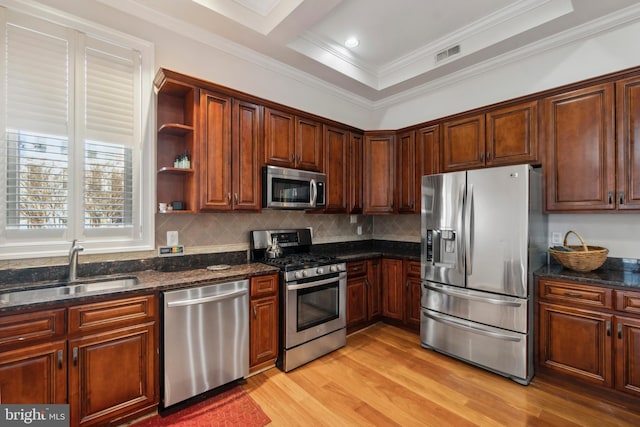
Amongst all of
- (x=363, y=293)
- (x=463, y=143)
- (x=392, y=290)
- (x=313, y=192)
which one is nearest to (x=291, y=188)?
(x=313, y=192)

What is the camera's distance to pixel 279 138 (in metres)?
2.99

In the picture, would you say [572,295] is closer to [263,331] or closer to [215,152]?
[263,331]

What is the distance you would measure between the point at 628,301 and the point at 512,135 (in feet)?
5.43

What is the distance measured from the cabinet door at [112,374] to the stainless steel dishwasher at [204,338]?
0.12 meters

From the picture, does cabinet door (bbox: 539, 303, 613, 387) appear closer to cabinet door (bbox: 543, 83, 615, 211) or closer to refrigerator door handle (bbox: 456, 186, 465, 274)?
refrigerator door handle (bbox: 456, 186, 465, 274)

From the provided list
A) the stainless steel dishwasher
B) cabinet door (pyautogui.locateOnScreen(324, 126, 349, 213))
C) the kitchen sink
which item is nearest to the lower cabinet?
cabinet door (pyautogui.locateOnScreen(324, 126, 349, 213))

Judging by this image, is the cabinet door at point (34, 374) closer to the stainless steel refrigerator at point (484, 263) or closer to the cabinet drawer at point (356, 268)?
the cabinet drawer at point (356, 268)

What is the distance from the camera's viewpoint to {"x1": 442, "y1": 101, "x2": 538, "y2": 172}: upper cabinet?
276 centimetres

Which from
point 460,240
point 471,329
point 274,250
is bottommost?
point 471,329

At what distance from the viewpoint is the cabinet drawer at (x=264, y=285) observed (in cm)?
252

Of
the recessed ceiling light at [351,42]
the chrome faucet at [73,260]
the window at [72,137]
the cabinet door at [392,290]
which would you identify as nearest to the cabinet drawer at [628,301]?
the cabinet door at [392,290]

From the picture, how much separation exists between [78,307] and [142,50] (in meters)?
2.14

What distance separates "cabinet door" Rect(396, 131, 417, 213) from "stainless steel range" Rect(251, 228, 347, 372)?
4.15 feet

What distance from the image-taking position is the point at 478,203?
8.79 feet
